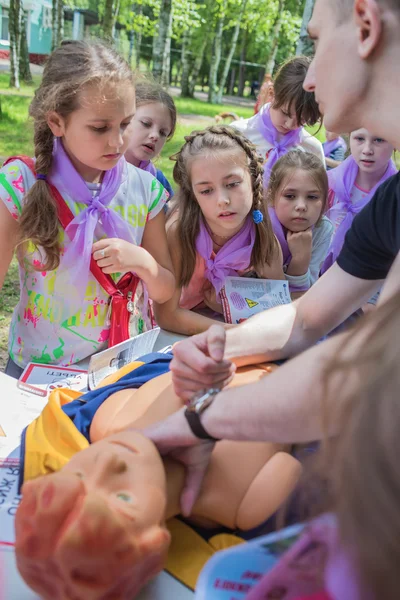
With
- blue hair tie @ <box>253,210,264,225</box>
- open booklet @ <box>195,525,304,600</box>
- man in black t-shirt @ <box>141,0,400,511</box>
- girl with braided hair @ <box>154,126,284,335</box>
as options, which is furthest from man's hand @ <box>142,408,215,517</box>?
blue hair tie @ <box>253,210,264,225</box>

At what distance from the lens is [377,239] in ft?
5.32

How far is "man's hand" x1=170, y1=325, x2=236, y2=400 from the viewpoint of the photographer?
51.9 inches

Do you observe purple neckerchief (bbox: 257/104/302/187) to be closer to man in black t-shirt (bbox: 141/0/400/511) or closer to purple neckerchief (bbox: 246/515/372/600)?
man in black t-shirt (bbox: 141/0/400/511)

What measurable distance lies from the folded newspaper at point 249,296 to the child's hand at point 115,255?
0.51 m

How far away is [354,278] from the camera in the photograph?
5.42ft

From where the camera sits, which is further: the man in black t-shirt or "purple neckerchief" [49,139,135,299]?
"purple neckerchief" [49,139,135,299]

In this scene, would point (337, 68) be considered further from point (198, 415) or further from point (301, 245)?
point (301, 245)

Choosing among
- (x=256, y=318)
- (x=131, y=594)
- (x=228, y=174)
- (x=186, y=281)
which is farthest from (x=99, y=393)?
(x=228, y=174)

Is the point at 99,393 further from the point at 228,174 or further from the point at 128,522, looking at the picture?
the point at 228,174

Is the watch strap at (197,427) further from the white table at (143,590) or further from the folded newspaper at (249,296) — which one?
the folded newspaper at (249,296)

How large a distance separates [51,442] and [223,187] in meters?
1.44

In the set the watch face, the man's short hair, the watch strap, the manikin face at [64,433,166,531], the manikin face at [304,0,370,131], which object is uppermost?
the man's short hair

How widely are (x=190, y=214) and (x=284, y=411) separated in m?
1.70

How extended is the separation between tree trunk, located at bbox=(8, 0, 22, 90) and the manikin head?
13.1 m
